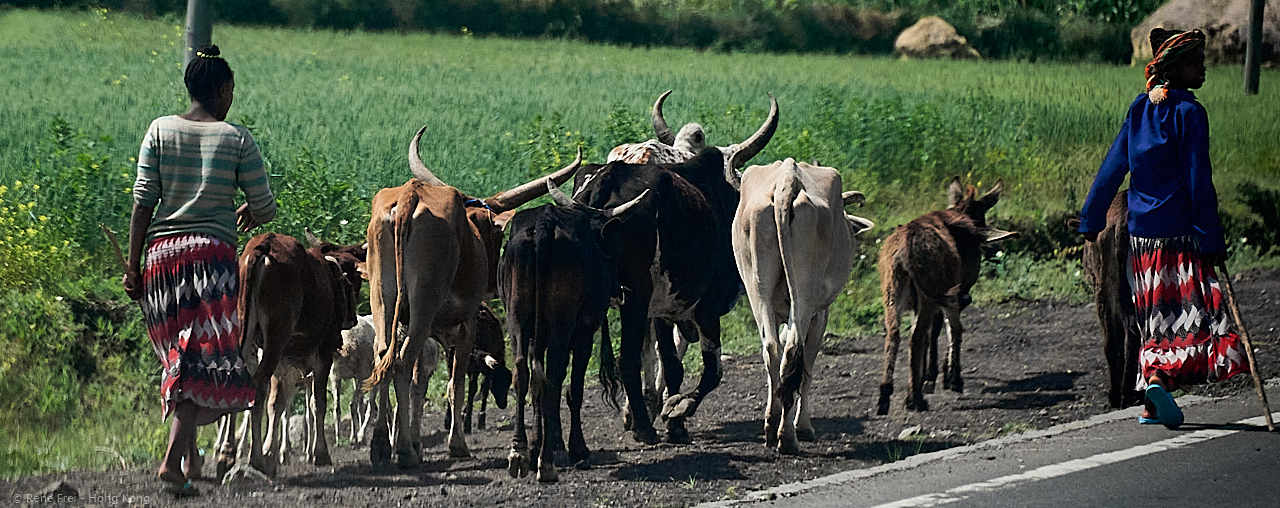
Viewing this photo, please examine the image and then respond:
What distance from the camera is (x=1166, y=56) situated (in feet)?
27.3

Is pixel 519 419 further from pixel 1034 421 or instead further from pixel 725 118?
pixel 725 118

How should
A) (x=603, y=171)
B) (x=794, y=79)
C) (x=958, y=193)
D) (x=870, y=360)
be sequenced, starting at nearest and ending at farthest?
(x=603, y=171)
(x=958, y=193)
(x=870, y=360)
(x=794, y=79)

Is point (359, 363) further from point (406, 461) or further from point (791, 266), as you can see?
point (791, 266)

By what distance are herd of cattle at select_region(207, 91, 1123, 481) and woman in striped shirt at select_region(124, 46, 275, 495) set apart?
51cm

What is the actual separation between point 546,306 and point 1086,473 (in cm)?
292

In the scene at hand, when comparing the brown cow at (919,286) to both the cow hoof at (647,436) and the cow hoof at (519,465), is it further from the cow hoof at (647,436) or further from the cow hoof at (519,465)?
the cow hoof at (519,465)

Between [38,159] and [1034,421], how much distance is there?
8.95 metres

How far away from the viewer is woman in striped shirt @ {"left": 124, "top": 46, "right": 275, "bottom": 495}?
704 cm

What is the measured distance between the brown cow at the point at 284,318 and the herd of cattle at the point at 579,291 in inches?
0.5

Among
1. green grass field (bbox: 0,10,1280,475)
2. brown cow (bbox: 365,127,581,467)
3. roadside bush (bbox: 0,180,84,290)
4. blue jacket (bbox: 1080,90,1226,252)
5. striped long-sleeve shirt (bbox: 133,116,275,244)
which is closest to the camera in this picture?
striped long-sleeve shirt (bbox: 133,116,275,244)

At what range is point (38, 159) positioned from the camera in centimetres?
1322

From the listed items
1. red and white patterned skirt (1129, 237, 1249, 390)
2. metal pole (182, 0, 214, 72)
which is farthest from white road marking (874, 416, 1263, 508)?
metal pole (182, 0, 214, 72)

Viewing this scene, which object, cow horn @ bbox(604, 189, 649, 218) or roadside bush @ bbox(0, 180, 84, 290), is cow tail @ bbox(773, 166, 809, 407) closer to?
cow horn @ bbox(604, 189, 649, 218)

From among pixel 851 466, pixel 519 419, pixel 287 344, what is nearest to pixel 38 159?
pixel 287 344
